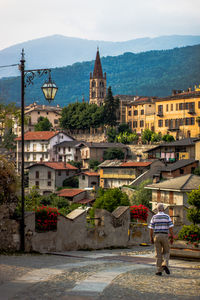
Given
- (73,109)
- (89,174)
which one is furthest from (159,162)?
(73,109)

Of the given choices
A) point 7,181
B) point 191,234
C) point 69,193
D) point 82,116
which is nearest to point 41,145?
point 82,116

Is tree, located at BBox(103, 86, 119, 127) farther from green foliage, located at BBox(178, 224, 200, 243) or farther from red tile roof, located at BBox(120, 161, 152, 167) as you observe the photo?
green foliage, located at BBox(178, 224, 200, 243)

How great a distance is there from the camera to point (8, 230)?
16.3 m

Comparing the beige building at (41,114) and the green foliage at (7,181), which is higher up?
the beige building at (41,114)

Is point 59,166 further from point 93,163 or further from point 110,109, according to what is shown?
point 110,109

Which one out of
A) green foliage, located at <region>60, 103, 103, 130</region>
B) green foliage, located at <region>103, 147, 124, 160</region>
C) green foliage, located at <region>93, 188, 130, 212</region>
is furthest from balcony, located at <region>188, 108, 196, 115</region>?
green foliage, located at <region>93, 188, 130, 212</region>

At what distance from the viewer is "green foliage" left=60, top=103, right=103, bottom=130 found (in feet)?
411

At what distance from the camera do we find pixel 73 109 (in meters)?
131

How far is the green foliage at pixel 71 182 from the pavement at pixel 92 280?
81378 millimetres

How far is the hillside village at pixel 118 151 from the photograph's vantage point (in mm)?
82062

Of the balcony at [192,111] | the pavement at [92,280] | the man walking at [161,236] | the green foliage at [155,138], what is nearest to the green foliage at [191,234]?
the pavement at [92,280]

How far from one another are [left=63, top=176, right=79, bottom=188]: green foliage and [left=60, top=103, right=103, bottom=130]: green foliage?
Answer: 3024 cm

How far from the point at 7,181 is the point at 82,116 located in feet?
363

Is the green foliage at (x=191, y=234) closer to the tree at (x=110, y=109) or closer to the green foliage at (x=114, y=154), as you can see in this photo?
the green foliage at (x=114, y=154)
